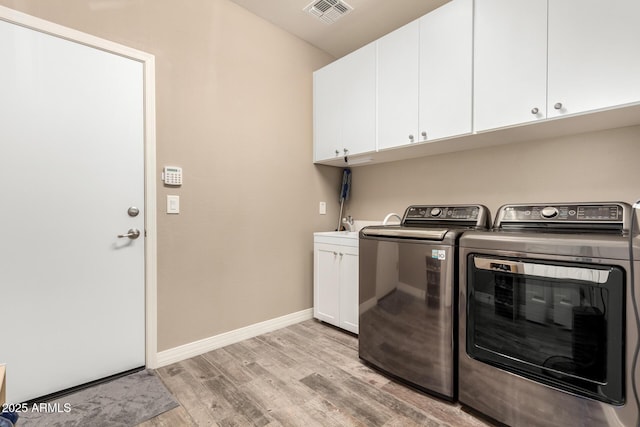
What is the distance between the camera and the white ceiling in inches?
92.5

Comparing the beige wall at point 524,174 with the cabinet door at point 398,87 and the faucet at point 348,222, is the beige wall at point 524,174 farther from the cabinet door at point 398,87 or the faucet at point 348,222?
the cabinet door at point 398,87

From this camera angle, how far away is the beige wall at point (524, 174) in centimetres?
175

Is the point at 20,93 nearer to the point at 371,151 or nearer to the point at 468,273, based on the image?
the point at 371,151

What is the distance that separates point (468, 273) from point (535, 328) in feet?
1.18

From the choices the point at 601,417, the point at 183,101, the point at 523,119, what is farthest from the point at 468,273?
the point at 183,101

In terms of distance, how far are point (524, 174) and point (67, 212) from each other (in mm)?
2916

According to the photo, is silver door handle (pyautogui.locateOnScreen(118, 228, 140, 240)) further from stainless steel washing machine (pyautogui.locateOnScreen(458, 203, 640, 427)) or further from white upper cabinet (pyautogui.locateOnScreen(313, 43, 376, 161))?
stainless steel washing machine (pyautogui.locateOnScreen(458, 203, 640, 427))

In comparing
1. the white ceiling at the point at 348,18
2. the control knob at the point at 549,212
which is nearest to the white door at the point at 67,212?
the white ceiling at the point at 348,18

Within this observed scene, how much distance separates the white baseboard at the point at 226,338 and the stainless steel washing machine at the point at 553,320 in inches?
63.3

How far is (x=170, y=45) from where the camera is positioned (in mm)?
2090

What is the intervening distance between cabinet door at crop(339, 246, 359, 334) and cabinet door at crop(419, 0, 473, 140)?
109 centimetres

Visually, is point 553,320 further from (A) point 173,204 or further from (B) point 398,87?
(A) point 173,204

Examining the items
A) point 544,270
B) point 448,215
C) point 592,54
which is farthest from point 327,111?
point 544,270

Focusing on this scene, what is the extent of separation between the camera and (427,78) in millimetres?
2068
